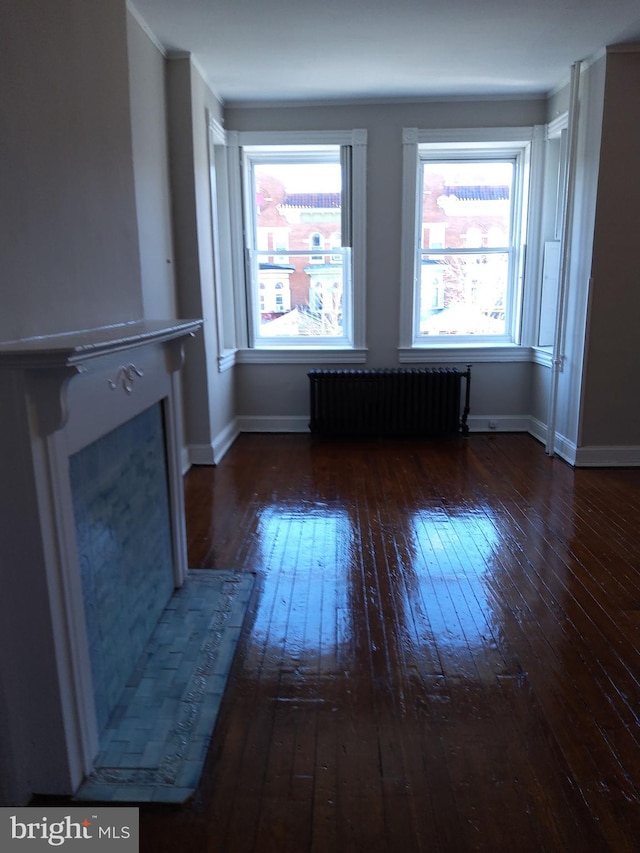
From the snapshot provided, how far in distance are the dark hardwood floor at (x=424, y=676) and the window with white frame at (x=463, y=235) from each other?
81.8 inches

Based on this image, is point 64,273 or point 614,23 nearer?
point 64,273

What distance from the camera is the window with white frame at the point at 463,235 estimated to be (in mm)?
5250

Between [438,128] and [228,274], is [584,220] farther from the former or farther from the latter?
[228,274]

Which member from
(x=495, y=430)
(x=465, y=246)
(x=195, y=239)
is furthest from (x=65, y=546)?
(x=465, y=246)

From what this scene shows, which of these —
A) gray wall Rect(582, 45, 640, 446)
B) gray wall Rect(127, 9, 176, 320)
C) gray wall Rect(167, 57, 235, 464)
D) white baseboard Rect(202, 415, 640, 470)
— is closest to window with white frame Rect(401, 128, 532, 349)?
white baseboard Rect(202, 415, 640, 470)

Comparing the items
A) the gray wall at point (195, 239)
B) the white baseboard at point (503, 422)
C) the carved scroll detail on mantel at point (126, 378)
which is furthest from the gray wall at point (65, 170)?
the white baseboard at point (503, 422)

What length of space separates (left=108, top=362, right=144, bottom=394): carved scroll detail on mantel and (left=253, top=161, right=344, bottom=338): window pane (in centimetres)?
360

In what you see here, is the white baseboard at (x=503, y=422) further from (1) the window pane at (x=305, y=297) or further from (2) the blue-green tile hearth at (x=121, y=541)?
(2) the blue-green tile hearth at (x=121, y=541)

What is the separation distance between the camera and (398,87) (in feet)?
15.7

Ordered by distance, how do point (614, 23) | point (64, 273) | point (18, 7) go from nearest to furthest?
point (18, 7)
point (64, 273)
point (614, 23)

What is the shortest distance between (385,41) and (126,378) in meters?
3.03

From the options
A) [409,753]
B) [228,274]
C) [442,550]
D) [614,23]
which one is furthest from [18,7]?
[228,274]

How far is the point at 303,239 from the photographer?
18.0 feet

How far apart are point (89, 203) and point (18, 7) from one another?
0.57 metres
